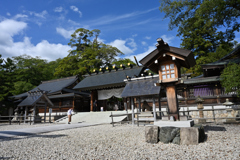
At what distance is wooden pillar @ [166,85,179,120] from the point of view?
6.20 m

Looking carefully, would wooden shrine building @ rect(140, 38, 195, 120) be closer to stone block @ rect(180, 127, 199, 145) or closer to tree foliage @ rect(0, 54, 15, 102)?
stone block @ rect(180, 127, 199, 145)

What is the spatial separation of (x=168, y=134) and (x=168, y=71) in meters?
2.65

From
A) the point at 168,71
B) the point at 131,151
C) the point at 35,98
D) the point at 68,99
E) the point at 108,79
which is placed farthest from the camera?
the point at 68,99

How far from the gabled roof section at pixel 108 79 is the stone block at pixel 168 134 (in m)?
12.0

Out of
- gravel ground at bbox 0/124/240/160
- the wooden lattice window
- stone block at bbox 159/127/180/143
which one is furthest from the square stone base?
the wooden lattice window

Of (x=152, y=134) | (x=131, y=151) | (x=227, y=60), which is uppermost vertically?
(x=227, y=60)

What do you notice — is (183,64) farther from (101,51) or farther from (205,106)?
(101,51)

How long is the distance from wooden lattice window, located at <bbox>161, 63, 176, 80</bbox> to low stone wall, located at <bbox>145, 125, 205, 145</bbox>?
2.23m

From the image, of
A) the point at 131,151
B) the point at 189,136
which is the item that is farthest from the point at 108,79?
the point at 131,151

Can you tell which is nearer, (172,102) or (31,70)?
(172,102)

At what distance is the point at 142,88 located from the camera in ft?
35.0

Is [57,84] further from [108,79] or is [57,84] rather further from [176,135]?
[176,135]

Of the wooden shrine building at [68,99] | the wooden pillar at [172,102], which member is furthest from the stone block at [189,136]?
the wooden shrine building at [68,99]

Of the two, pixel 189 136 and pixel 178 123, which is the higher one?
pixel 178 123
